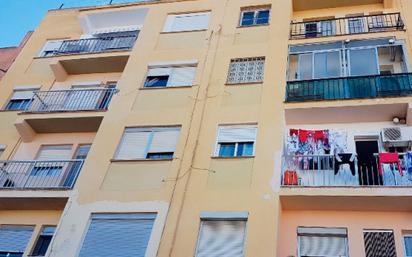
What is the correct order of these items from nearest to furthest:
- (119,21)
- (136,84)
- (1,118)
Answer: (136,84) < (1,118) < (119,21)

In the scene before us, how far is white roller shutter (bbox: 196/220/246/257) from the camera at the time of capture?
1023cm

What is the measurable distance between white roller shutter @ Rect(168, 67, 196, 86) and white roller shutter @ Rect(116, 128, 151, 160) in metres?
2.40

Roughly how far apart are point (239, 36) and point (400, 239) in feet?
29.2

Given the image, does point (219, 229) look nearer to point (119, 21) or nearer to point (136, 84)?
point (136, 84)

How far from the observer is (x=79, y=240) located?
11.1 meters

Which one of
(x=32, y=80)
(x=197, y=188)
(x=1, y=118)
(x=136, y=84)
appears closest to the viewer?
(x=197, y=188)

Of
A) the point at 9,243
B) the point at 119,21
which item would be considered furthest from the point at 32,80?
the point at 9,243

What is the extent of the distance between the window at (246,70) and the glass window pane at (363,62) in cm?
286

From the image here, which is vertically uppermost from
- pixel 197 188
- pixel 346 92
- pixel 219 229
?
pixel 346 92

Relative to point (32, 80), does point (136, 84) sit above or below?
below

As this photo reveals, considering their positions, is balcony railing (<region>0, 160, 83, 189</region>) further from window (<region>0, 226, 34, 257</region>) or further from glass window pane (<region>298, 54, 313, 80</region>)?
glass window pane (<region>298, 54, 313, 80</region>)

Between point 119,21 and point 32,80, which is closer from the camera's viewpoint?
point 32,80

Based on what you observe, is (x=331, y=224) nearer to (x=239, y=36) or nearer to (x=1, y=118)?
(x=239, y=36)

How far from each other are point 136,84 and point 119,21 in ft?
18.6
